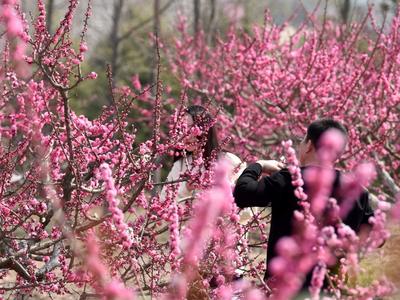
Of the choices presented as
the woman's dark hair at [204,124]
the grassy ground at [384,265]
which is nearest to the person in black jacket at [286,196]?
the woman's dark hair at [204,124]

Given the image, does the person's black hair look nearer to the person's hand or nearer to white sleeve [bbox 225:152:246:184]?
the person's hand

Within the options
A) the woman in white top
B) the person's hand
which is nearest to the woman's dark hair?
the woman in white top

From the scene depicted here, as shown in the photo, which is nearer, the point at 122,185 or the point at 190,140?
the point at 122,185

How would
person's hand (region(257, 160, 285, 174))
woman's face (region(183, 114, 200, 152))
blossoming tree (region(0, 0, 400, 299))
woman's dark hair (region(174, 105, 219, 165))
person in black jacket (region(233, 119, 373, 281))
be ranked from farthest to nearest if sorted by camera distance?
woman's face (region(183, 114, 200, 152)) → woman's dark hair (region(174, 105, 219, 165)) → person's hand (region(257, 160, 285, 174)) → person in black jacket (region(233, 119, 373, 281)) → blossoming tree (region(0, 0, 400, 299))

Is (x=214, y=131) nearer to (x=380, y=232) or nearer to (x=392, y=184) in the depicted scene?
(x=380, y=232)

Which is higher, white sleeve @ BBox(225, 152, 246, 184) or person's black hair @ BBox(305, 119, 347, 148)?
white sleeve @ BBox(225, 152, 246, 184)

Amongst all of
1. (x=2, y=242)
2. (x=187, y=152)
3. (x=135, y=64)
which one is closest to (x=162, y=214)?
(x=187, y=152)

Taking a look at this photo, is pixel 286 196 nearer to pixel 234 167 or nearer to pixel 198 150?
pixel 198 150

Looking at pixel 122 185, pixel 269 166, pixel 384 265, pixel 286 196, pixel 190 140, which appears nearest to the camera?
pixel 286 196

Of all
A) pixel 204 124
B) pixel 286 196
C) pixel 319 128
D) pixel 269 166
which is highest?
pixel 204 124

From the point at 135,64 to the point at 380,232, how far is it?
2005cm

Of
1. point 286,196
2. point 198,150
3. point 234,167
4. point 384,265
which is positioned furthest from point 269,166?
point 384,265

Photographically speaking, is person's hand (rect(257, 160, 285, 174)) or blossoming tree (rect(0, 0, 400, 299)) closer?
blossoming tree (rect(0, 0, 400, 299))

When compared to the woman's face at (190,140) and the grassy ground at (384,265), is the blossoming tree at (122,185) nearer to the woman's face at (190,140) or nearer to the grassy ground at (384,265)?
the woman's face at (190,140)
